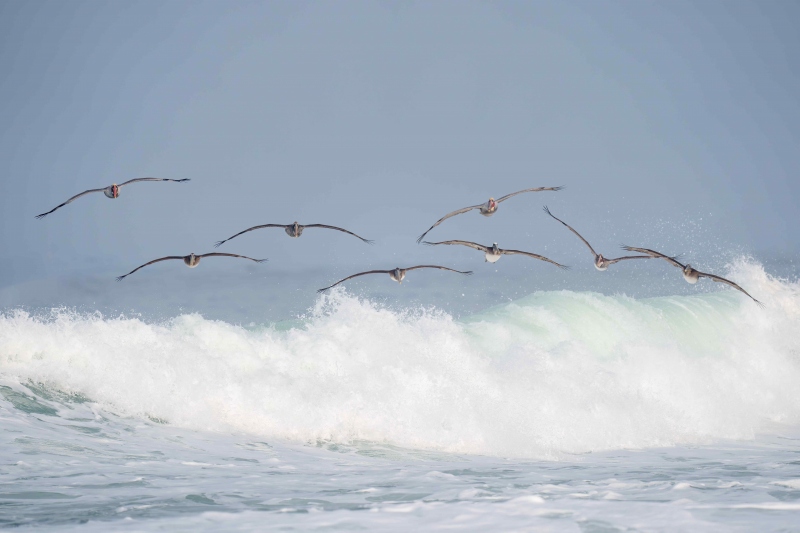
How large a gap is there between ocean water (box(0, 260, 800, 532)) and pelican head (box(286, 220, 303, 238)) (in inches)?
142

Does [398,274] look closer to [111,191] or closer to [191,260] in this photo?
[191,260]

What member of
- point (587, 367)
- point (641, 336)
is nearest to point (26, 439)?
point (587, 367)

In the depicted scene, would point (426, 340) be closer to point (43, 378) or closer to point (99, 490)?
point (43, 378)

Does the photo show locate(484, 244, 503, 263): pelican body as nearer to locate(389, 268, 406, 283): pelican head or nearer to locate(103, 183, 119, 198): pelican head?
locate(389, 268, 406, 283): pelican head

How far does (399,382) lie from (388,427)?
2242mm

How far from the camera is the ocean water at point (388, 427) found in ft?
28.8

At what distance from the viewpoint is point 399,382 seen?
17.9m

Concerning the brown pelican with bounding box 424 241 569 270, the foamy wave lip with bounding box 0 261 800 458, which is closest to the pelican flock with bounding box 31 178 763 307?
the brown pelican with bounding box 424 241 569 270

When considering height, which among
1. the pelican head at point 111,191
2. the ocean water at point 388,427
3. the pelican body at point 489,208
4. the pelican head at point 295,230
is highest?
the pelican head at point 111,191

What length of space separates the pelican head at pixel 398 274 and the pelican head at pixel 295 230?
1.89 m

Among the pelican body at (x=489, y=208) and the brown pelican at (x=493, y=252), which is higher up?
the pelican body at (x=489, y=208)

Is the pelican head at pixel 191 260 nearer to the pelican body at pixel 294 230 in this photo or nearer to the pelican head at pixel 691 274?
the pelican body at pixel 294 230

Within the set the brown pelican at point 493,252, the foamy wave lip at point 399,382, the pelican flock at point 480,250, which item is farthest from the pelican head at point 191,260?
the brown pelican at point 493,252

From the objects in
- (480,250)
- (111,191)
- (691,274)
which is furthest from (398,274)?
(111,191)
